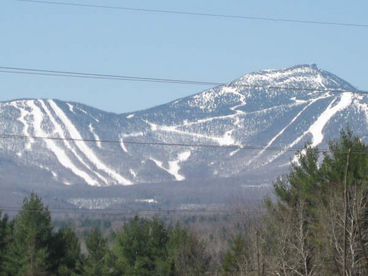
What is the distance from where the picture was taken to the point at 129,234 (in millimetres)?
83125

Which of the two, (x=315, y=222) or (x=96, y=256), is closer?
(x=315, y=222)

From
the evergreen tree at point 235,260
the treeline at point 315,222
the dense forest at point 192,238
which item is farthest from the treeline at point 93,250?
the treeline at point 315,222

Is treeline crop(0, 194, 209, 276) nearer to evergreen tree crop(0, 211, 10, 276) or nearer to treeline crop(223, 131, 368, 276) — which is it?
evergreen tree crop(0, 211, 10, 276)

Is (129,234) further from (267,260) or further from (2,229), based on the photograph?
(267,260)

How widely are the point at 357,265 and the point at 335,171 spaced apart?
46.3 ft

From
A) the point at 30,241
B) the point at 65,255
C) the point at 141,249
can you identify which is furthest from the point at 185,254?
the point at 30,241

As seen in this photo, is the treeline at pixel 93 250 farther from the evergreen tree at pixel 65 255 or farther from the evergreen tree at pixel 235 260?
the evergreen tree at pixel 235 260

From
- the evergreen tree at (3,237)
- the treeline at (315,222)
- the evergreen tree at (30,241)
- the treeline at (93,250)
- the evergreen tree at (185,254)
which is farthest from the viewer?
the evergreen tree at (3,237)

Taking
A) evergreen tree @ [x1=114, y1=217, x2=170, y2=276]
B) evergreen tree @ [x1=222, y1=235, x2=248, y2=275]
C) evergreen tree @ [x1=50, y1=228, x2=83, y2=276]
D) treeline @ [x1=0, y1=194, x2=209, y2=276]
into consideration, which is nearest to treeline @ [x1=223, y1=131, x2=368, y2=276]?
evergreen tree @ [x1=222, y1=235, x2=248, y2=275]

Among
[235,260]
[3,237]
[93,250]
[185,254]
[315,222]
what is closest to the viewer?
[315,222]

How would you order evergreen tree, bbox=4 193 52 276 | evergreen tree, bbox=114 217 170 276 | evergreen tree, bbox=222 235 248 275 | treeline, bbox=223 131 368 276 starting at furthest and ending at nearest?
1. evergreen tree, bbox=114 217 170 276
2. evergreen tree, bbox=4 193 52 276
3. evergreen tree, bbox=222 235 248 275
4. treeline, bbox=223 131 368 276

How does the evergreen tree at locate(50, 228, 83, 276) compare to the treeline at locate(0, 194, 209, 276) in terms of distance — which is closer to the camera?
the treeline at locate(0, 194, 209, 276)

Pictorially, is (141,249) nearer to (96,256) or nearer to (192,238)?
Answer: (96,256)

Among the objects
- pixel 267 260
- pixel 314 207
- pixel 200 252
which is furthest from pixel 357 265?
pixel 200 252
